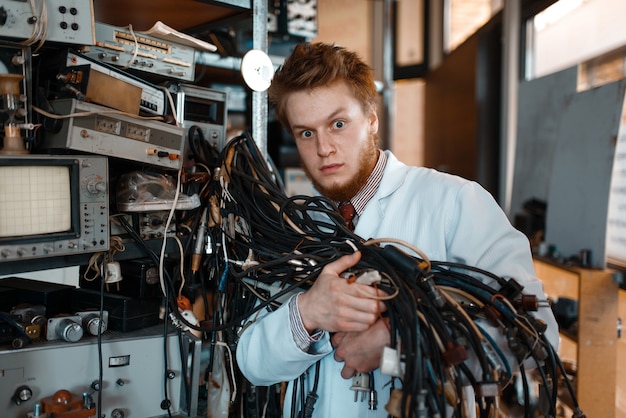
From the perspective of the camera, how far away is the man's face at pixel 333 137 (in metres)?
1.39

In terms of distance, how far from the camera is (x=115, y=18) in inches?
66.2

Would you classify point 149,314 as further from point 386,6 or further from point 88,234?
point 386,6

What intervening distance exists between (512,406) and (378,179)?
72.8 inches

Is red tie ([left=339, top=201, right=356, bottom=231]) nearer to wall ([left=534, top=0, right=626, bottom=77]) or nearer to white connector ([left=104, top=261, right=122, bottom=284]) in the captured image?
white connector ([left=104, top=261, right=122, bottom=284])

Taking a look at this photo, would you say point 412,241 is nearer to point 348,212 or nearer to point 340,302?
point 348,212

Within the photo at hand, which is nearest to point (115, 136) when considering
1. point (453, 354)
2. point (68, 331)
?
point (68, 331)

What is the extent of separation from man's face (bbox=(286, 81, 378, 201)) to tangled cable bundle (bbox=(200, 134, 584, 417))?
130 mm

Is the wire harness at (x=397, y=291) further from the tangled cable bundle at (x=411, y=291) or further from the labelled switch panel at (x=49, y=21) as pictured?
the labelled switch panel at (x=49, y=21)

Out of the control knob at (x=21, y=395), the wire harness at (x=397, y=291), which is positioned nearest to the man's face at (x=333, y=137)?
the wire harness at (x=397, y=291)

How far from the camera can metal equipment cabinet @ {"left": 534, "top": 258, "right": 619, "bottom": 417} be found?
6.90 feet

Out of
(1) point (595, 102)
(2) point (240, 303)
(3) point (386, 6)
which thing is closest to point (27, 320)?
(2) point (240, 303)

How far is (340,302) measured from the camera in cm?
101

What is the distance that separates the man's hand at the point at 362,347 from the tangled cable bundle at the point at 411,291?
0.16 ft

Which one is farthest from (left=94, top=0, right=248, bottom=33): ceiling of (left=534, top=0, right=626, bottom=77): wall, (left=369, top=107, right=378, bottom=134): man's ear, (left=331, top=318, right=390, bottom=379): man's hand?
(left=534, top=0, right=626, bottom=77): wall
